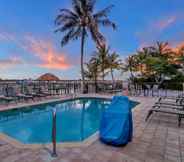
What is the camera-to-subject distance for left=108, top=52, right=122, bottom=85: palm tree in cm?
2266

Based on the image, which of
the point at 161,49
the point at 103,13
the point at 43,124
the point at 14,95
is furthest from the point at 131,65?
the point at 43,124

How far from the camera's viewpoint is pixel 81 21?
12945 millimetres

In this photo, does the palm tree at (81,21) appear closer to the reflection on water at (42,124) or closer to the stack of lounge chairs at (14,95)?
the stack of lounge chairs at (14,95)

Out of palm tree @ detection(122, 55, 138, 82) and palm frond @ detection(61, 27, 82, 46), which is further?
palm tree @ detection(122, 55, 138, 82)

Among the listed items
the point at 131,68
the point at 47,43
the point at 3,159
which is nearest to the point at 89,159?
the point at 3,159

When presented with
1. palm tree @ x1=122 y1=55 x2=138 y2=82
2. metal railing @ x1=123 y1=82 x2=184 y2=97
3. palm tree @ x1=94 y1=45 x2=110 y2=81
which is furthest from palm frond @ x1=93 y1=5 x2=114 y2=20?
palm tree @ x1=122 y1=55 x2=138 y2=82

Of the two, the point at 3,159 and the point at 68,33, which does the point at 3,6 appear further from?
the point at 3,159

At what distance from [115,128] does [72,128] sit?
251 cm

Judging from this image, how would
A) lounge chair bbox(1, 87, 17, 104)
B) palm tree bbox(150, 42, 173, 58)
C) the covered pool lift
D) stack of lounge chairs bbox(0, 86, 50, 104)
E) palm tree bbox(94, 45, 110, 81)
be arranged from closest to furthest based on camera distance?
1. the covered pool lift
2. lounge chair bbox(1, 87, 17, 104)
3. stack of lounge chairs bbox(0, 86, 50, 104)
4. palm tree bbox(150, 42, 173, 58)
5. palm tree bbox(94, 45, 110, 81)

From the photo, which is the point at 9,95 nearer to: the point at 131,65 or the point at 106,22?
the point at 106,22

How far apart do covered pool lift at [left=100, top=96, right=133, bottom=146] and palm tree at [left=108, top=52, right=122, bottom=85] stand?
755 inches

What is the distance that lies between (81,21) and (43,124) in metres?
9.36

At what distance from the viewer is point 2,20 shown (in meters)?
11.5

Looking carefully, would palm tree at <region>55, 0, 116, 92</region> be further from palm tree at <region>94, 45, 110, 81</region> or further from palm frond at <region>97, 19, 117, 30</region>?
palm tree at <region>94, 45, 110, 81</region>
